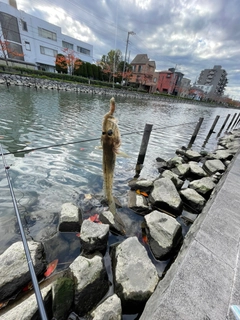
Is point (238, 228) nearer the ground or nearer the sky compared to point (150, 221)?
nearer the sky

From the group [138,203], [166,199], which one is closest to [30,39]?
[138,203]

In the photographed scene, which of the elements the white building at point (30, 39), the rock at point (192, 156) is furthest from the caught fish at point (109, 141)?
the white building at point (30, 39)

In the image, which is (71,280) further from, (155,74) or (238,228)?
(155,74)

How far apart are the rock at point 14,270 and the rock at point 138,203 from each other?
84.9 inches

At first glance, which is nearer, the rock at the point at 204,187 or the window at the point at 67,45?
the rock at the point at 204,187

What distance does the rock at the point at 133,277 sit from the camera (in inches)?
71.8

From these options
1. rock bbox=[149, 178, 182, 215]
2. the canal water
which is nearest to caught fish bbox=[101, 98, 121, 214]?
the canal water

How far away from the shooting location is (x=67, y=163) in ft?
17.8

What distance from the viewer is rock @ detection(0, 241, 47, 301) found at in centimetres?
188

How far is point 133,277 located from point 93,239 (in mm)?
808

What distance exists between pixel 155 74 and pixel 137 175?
6746 cm

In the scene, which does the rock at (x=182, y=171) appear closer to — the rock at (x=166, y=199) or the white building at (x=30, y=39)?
the rock at (x=166, y=199)

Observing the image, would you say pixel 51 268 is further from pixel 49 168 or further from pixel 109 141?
pixel 49 168

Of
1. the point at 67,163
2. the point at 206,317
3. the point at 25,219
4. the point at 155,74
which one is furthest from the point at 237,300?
the point at 155,74
